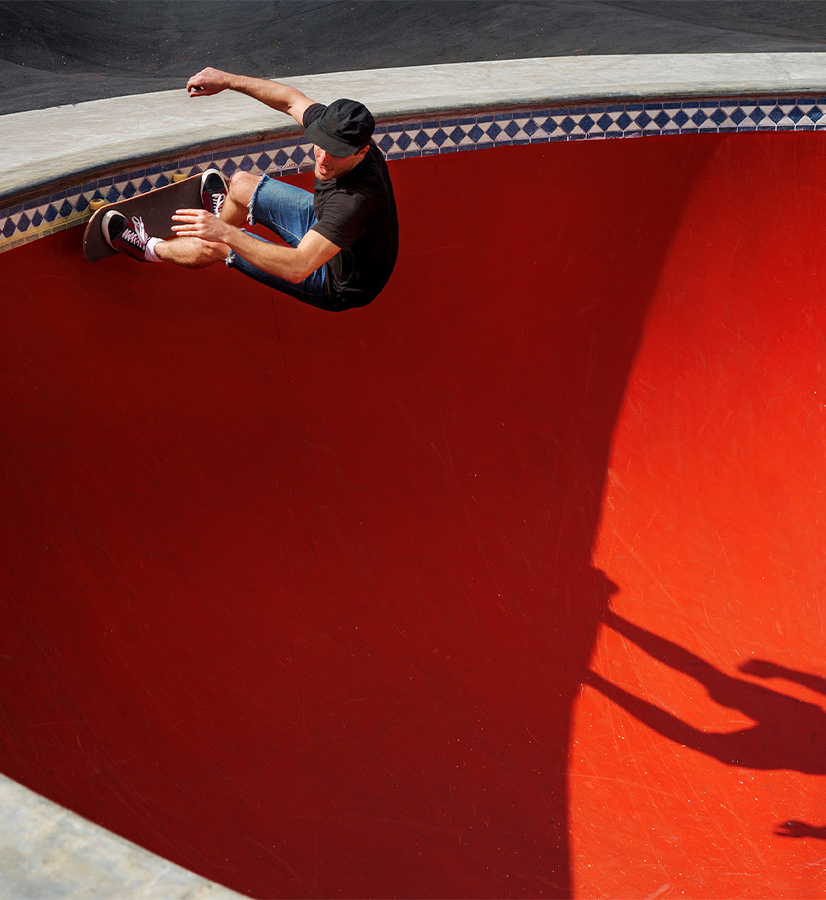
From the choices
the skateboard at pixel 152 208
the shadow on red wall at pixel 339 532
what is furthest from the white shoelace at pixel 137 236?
the shadow on red wall at pixel 339 532

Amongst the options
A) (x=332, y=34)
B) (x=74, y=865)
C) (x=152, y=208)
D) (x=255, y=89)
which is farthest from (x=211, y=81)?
(x=332, y=34)

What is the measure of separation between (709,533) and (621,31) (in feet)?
20.1

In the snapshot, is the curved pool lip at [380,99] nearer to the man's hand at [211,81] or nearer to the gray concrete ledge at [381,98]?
the gray concrete ledge at [381,98]

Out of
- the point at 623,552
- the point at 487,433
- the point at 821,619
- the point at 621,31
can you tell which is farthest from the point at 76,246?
the point at 621,31

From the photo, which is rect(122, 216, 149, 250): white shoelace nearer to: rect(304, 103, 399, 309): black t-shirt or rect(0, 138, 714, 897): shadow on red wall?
Result: rect(0, 138, 714, 897): shadow on red wall

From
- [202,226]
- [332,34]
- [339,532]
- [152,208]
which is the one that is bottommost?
[339,532]

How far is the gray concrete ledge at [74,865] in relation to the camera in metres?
1.27

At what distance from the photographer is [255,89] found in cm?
385

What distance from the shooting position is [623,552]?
4715mm

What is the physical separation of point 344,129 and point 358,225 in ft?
1.17

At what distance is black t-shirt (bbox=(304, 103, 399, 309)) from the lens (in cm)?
326

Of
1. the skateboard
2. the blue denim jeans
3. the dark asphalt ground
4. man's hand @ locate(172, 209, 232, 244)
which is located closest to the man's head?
man's hand @ locate(172, 209, 232, 244)

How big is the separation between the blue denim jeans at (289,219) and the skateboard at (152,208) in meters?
0.44

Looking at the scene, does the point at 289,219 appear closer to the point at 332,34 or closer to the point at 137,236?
the point at 137,236
